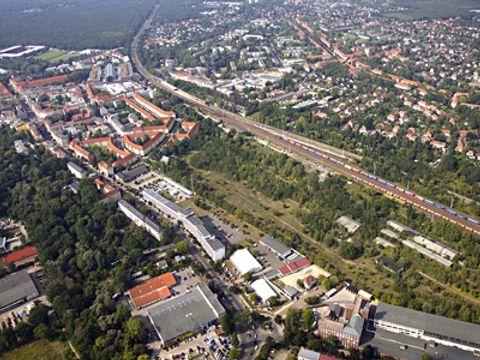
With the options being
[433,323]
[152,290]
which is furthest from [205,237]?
[433,323]

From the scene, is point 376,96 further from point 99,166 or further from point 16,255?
point 16,255

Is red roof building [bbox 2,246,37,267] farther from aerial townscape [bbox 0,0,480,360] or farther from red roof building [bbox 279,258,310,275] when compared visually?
red roof building [bbox 279,258,310,275]

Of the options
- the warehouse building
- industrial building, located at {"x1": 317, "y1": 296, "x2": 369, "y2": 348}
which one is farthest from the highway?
industrial building, located at {"x1": 317, "y1": 296, "x2": 369, "y2": 348}

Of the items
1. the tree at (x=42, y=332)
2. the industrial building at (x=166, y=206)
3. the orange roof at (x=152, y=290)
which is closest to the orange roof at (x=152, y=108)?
the industrial building at (x=166, y=206)

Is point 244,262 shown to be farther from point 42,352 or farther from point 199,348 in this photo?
point 42,352

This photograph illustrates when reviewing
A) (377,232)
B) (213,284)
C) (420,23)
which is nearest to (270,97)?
(377,232)
